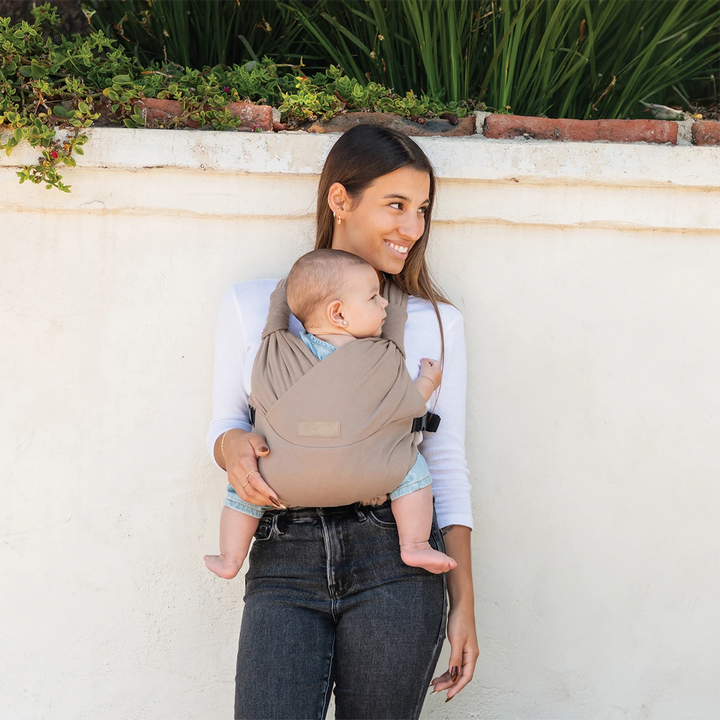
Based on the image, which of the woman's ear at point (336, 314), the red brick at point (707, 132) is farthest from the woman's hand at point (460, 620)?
the red brick at point (707, 132)

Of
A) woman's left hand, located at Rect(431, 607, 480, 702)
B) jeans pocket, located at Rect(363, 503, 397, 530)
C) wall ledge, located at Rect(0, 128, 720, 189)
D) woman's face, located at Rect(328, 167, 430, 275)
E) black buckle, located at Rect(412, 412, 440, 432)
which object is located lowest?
woman's left hand, located at Rect(431, 607, 480, 702)

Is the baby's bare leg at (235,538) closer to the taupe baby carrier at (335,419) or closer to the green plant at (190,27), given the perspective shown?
the taupe baby carrier at (335,419)

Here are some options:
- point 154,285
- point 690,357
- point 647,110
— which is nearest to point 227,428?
point 154,285

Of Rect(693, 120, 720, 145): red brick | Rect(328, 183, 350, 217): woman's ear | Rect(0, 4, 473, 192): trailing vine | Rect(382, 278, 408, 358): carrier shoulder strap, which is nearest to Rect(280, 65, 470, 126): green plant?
Rect(0, 4, 473, 192): trailing vine

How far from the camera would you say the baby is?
196 centimetres

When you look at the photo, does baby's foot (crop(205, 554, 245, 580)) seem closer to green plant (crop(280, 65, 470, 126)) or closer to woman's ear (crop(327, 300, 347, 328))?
woman's ear (crop(327, 300, 347, 328))

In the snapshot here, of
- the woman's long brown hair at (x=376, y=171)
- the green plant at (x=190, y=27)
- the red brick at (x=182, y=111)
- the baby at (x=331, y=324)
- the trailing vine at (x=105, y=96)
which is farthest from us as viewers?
the green plant at (x=190, y=27)

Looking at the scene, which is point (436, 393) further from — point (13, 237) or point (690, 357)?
point (13, 237)

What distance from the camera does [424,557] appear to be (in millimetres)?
1879

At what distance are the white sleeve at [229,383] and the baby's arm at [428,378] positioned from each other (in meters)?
0.46

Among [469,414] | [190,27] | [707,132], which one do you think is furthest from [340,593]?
[190,27]

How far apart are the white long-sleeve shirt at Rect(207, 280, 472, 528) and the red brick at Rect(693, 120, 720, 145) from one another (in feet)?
3.36

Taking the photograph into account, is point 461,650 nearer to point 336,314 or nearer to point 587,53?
point 336,314

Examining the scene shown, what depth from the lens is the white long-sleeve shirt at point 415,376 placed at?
7.08 feet
